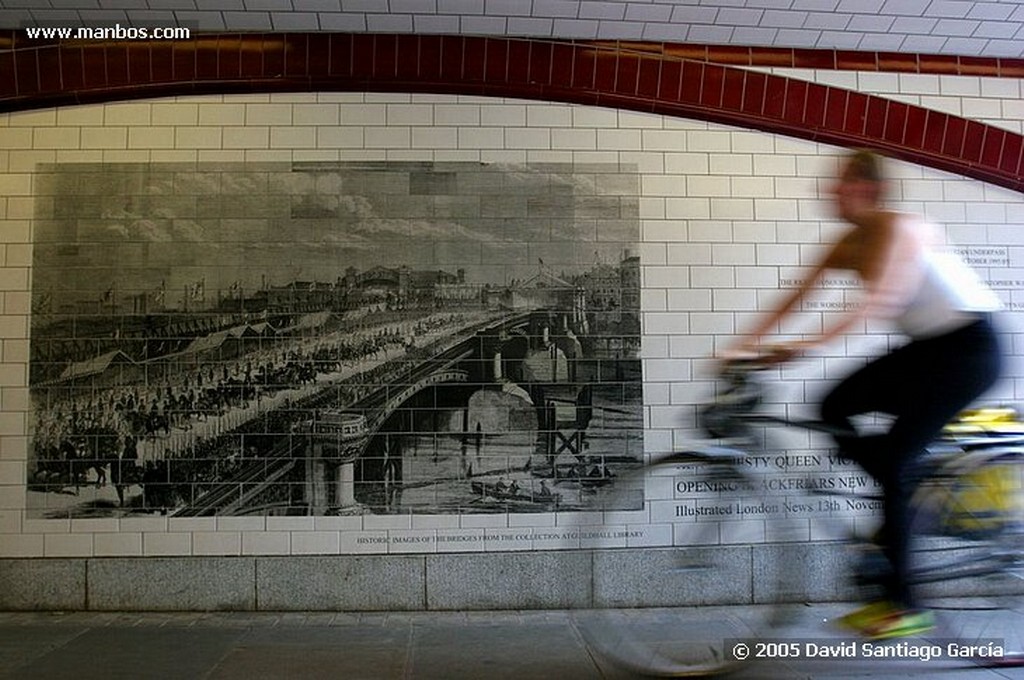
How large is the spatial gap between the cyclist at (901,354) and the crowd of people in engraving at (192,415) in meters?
2.77

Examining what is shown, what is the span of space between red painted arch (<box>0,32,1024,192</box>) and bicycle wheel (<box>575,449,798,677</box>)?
246 cm

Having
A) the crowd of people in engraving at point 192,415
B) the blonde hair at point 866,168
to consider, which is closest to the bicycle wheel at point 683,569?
the blonde hair at point 866,168

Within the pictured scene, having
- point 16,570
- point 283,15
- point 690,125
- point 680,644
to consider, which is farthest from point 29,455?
point 690,125

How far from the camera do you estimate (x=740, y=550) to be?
4863 mm

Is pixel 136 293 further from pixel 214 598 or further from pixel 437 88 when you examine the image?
pixel 437 88

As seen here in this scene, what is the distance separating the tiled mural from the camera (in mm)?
5223

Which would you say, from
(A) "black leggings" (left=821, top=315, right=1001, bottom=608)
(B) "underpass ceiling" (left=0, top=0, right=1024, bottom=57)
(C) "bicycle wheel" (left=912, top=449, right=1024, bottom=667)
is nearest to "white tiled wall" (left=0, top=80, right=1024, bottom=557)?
(B) "underpass ceiling" (left=0, top=0, right=1024, bottom=57)

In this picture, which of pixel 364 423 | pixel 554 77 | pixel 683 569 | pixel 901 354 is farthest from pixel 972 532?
pixel 554 77

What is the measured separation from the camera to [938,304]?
324 centimetres

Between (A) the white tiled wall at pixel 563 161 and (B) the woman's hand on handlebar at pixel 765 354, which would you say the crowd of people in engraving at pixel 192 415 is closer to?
(A) the white tiled wall at pixel 563 161

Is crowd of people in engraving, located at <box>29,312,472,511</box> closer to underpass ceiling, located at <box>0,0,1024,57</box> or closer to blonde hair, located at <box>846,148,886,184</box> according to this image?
underpass ceiling, located at <box>0,0,1024,57</box>

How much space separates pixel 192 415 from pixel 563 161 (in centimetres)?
276

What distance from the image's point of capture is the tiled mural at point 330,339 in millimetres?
5223

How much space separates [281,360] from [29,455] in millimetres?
1579
